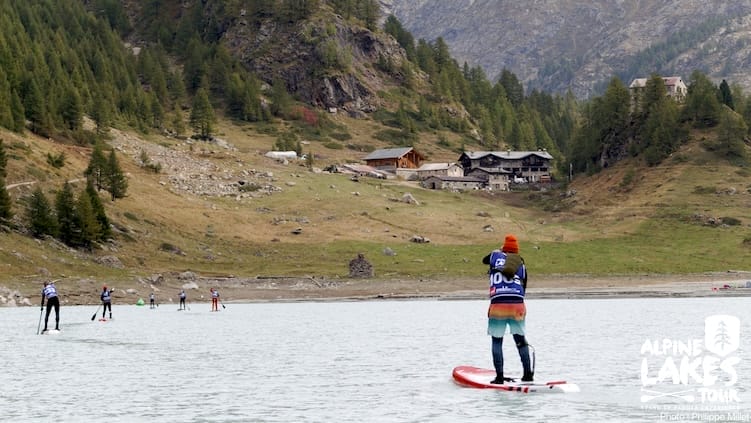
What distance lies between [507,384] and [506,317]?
198 centimetres

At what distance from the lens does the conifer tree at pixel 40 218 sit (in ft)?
327

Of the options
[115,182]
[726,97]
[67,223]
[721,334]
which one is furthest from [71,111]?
[721,334]

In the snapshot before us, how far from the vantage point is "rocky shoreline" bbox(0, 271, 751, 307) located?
86938 millimetres

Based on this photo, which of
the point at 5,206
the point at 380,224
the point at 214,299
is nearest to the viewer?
the point at 214,299

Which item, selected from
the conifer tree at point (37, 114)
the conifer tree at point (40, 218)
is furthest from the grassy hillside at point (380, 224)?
the conifer tree at point (37, 114)

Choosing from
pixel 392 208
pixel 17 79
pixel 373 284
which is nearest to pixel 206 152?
pixel 17 79

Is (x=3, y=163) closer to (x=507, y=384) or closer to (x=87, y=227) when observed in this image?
(x=87, y=227)

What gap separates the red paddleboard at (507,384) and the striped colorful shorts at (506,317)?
1460 mm

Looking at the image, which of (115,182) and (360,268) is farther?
(115,182)

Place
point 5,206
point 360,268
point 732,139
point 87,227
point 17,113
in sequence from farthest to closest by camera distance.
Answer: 1. point 732,139
2. point 17,113
3. point 360,268
4. point 87,227
5. point 5,206

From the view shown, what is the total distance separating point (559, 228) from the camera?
138625 mm

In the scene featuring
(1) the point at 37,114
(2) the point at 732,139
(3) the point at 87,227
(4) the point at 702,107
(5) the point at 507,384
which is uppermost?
(4) the point at 702,107

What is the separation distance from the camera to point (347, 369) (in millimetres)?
34500

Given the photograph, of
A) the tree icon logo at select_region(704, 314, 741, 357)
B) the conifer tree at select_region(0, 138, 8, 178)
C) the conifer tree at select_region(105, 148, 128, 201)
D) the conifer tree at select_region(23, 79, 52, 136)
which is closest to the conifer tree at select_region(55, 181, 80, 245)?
the conifer tree at select_region(0, 138, 8, 178)
